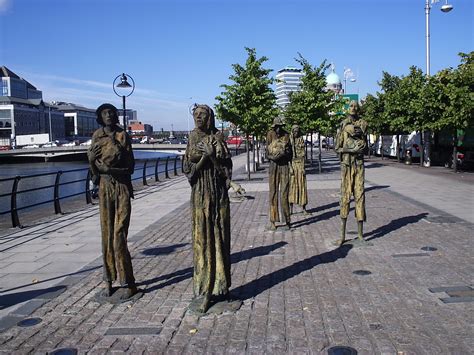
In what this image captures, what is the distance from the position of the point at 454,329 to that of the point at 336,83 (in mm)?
87561

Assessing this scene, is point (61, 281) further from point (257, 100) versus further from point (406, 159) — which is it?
point (406, 159)

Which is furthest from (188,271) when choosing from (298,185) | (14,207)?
(14,207)

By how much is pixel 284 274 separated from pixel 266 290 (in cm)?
77

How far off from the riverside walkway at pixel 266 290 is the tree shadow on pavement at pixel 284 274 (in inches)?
0.6

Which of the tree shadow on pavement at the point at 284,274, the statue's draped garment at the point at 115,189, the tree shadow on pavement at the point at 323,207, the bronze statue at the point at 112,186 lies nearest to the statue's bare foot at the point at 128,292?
the bronze statue at the point at 112,186

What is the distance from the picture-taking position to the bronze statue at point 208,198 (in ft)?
15.8

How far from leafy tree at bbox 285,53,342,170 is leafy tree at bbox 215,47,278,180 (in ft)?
9.91

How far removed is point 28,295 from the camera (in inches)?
230

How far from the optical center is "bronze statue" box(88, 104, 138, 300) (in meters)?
5.49

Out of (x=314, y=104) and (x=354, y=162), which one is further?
(x=314, y=104)

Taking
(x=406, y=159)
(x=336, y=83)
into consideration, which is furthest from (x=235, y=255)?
(x=336, y=83)

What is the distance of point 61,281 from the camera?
6418 millimetres

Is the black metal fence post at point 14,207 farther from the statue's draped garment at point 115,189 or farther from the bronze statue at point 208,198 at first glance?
the bronze statue at point 208,198

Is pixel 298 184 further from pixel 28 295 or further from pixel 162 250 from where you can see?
pixel 28 295
